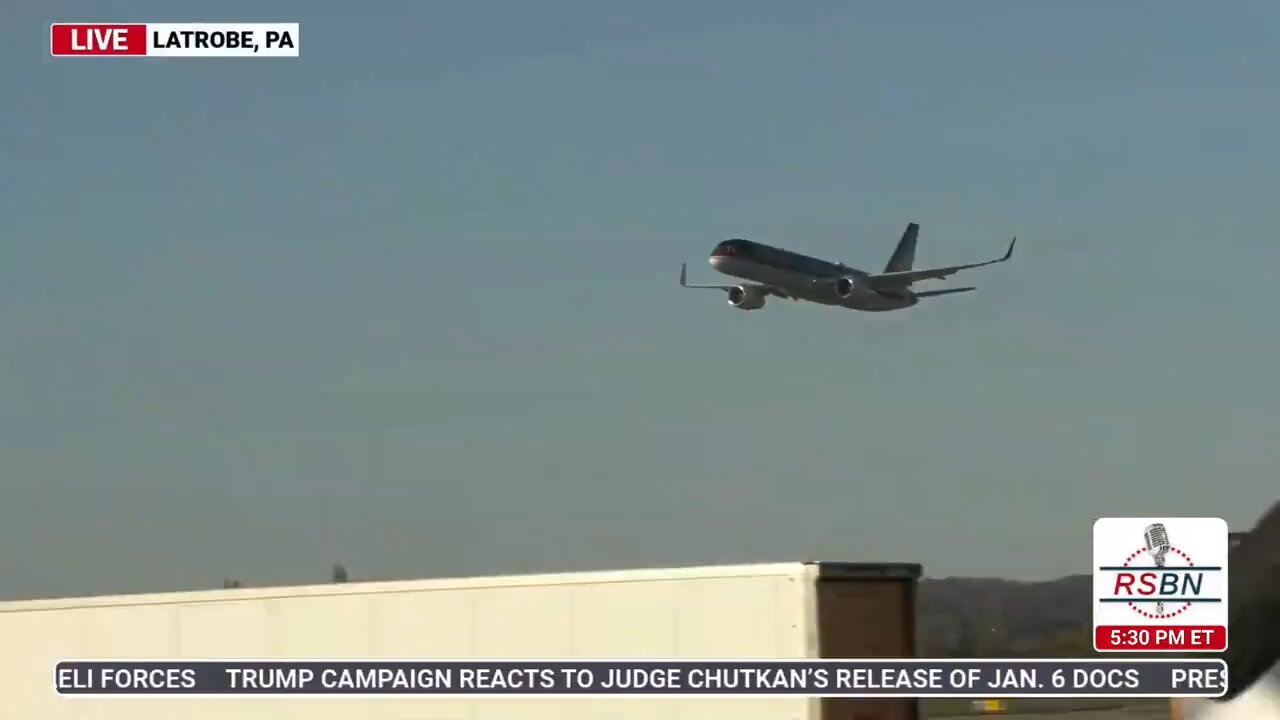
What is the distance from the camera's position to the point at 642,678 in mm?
15047

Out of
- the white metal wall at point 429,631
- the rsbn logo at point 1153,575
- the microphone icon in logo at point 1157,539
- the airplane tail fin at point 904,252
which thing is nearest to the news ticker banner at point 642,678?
the white metal wall at point 429,631

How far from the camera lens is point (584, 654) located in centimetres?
1550

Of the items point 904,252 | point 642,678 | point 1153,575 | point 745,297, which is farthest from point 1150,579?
point 904,252

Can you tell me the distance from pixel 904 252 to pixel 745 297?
2984 cm

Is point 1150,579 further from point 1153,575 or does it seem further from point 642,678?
point 642,678

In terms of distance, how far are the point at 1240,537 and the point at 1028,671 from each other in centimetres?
457

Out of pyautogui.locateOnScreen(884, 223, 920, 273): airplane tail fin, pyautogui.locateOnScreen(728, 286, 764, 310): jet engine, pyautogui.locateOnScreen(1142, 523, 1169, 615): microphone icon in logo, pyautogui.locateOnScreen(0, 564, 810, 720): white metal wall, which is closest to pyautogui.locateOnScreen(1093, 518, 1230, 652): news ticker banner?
pyautogui.locateOnScreen(1142, 523, 1169, 615): microphone icon in logo

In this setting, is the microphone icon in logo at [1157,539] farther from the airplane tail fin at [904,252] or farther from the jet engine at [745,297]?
the airplane tail fin at [904,252]

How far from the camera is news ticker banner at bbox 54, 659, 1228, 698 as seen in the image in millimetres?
13891

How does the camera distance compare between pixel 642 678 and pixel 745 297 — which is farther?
pixel 745 297

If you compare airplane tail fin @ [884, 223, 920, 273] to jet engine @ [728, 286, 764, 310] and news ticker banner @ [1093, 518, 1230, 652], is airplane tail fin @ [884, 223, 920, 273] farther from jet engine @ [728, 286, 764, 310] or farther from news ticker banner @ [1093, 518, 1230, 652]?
news ticker banner @ [1093, 518, 1230, 652]

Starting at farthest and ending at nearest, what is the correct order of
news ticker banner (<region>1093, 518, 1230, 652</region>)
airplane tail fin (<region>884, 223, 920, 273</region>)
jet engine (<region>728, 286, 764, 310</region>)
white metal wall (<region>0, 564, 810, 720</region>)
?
airplane tail fin (<region>884, 223, 920, 273</region>)
jet engine (<region>728, 286, 764, 310</region>)
news ticker banner (<region>1093, 518, 1230, 652</region>)
white metal wall (<region>0, 564, 810, 720</region>)

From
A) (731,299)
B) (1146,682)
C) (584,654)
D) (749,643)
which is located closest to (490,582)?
(584,654)

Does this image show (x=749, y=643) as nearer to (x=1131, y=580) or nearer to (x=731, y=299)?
(x=1131, y=580)
